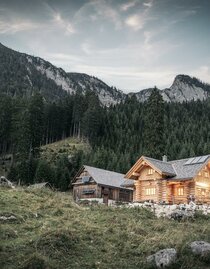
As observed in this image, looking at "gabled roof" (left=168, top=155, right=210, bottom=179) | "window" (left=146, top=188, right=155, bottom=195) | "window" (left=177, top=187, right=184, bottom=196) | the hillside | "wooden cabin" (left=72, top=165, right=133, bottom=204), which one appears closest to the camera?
"gabled roof" (left=168, top=155, right=210, bottom=179)

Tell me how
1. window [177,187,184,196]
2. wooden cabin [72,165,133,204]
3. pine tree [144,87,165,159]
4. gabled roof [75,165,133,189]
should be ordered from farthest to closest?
pine tree [144,87,165,159] → gabled roof [75,165,133,189] → wooden cabin [72,165,133,204] → window [177,187,184,196]

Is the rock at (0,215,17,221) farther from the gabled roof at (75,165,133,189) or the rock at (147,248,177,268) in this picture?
the gabled roof at (75,165,133,189)

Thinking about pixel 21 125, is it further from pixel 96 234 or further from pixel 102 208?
pixel 96 234

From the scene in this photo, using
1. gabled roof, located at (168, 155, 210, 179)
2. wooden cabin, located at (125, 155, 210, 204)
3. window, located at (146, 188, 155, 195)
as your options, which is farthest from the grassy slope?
window, located at (146, 188, 155, 195)

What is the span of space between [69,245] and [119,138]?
103 m

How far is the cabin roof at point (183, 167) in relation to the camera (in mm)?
46588

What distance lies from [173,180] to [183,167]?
2.87 m

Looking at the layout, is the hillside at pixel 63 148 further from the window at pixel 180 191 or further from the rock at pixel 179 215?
the rock at pixel 179 215

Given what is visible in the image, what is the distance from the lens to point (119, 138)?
121188 millimetres

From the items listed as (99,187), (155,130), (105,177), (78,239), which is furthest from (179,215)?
(155,130)

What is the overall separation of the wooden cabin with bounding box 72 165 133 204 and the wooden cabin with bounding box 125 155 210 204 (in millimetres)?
14462

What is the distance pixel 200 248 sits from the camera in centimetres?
1820

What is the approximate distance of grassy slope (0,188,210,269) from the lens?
16.8 m

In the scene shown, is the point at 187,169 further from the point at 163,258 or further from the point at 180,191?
the point at 163,258
